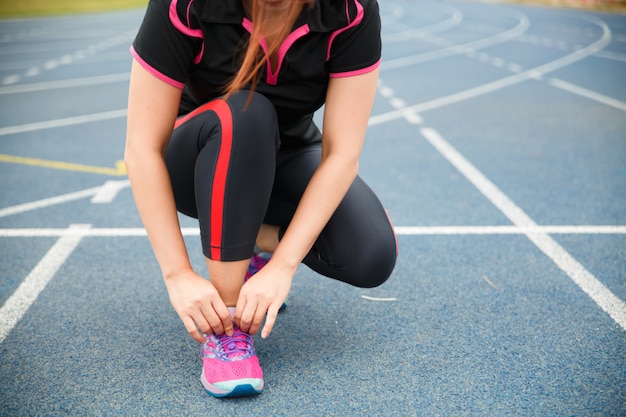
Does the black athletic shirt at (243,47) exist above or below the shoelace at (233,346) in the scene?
above

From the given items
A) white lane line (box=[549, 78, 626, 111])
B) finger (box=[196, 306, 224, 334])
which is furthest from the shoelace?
white lane line (box=[549, 78, 626, 111])

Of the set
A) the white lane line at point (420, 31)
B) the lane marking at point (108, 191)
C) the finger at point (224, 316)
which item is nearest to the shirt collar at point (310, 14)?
the finger at point (224, 316)

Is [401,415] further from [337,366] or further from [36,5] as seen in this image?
[36,5]

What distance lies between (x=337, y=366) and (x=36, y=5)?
29527mm

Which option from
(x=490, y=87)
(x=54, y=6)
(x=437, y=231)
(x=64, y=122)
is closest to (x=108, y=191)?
(x=437, y=231)

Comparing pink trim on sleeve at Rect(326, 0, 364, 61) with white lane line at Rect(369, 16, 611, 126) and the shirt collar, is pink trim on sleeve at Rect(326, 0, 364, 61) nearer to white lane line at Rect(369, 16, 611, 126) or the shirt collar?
the shirt collar

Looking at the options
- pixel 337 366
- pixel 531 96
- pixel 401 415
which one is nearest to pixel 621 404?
pixel 401 415

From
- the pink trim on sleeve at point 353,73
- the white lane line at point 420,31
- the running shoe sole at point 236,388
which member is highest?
the pink trim on sleeve at point 353,73

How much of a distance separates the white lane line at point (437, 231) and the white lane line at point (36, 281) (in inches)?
3.7

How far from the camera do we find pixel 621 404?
6.33 feet

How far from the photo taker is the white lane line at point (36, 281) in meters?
2.47

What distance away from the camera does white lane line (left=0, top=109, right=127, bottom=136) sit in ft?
19.1

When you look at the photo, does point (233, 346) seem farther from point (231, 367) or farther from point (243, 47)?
point (243, 47)

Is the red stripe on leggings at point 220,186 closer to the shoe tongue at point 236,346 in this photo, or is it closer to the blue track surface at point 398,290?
the shoe tongue at point 236,346
